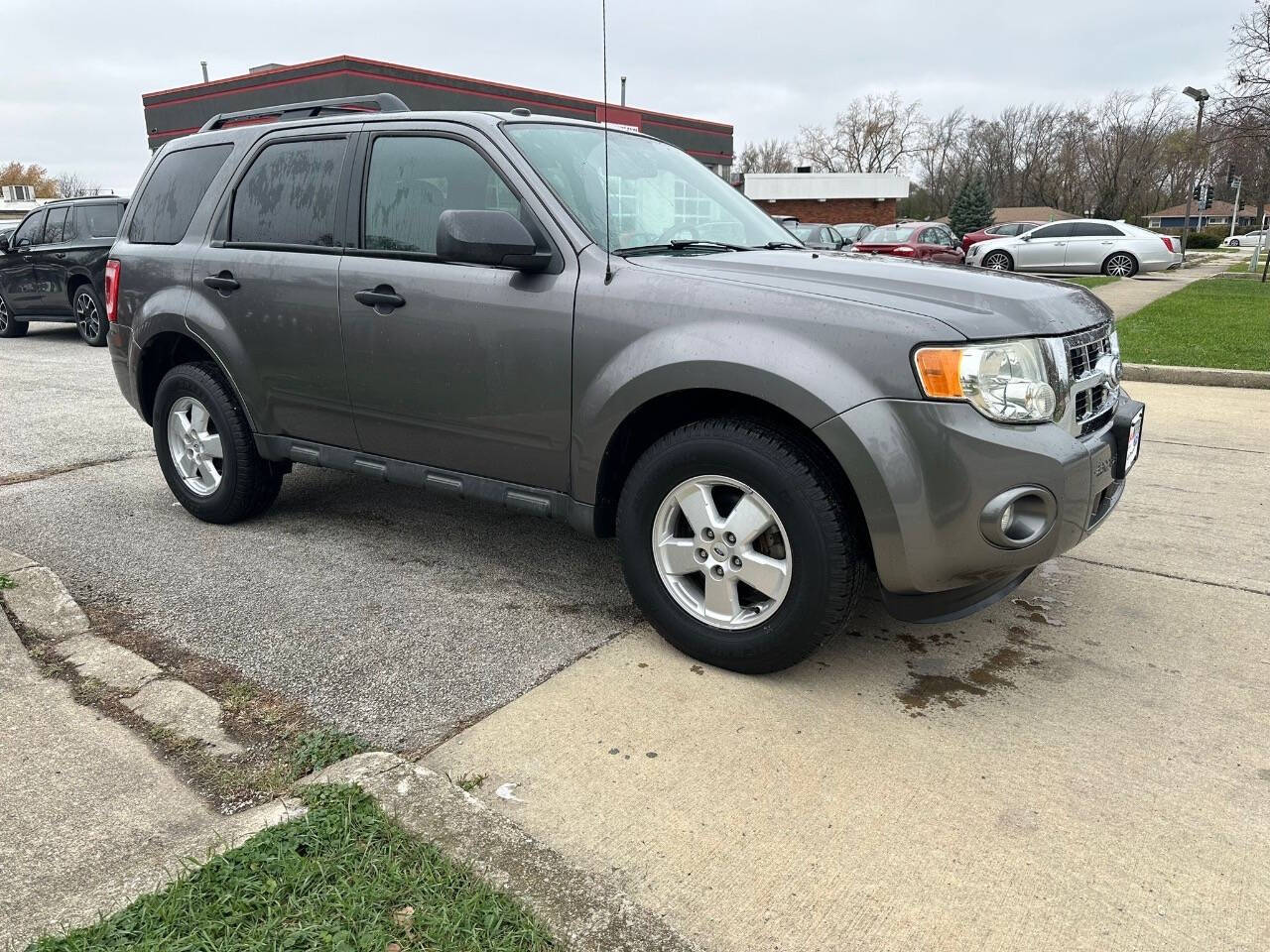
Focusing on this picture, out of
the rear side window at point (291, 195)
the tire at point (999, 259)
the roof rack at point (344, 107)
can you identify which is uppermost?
the roof rack at point (344, 107)

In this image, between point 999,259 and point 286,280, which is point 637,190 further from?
point 999,259

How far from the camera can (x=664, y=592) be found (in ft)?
10.5

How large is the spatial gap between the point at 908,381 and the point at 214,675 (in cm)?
239

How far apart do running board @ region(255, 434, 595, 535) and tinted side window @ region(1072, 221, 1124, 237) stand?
2324cm

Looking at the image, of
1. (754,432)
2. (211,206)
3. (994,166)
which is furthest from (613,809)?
(994,166)

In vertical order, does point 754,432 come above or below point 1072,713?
above

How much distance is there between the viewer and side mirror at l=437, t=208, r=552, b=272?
318cm

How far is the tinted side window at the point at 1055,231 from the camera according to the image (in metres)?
23.5

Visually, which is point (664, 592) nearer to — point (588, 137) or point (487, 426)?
point (487, 426)

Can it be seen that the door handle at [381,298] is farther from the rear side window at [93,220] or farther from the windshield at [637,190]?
the rear side window at [93,220]

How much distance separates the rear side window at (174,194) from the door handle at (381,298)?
1363 millimetres

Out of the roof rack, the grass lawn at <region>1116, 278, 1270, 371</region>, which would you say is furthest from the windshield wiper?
the grass lawn at <region>1116, 278, 1270, 371</region>

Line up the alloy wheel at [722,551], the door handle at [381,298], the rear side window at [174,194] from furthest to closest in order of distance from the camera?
the rear side window at [174,194] → the door handle at [381,298] → the alloy wheel at [722,551]

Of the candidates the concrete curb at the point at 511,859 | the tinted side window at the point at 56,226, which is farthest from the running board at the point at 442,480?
the tinted side window at the point at 56,226
